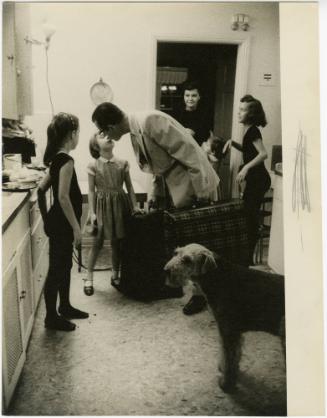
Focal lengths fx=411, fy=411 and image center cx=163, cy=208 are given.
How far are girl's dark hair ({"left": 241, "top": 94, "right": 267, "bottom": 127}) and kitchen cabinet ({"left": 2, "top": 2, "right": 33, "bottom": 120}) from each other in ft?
2.24

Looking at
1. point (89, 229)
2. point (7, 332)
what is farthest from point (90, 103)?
point (7, 332)

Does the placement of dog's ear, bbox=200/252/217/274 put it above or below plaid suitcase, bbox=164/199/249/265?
below

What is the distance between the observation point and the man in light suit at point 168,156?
1.28 meters

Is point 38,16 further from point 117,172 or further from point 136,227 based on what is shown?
point 136,227

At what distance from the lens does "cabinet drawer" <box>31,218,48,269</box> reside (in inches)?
53.3

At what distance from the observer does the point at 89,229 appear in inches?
51.8

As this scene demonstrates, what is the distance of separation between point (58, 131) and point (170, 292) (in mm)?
614

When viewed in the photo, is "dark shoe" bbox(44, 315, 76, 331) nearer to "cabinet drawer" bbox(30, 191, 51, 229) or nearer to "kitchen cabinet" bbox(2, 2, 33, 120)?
"cabinet drawer" bbox(30, 191, 51, 229)

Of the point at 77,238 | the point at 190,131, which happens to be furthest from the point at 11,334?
the point at 190,131

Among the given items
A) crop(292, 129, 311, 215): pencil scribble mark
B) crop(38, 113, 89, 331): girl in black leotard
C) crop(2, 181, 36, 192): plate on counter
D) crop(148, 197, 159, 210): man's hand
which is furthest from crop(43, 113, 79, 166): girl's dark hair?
crop(292, 129, 311, 215): pencil scribble mark

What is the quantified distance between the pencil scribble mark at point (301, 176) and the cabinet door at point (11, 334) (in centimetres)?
93

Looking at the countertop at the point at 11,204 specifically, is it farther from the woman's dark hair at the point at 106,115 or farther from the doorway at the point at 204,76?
the doorway at the point at 204,76

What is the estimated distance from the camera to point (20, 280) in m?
1.33

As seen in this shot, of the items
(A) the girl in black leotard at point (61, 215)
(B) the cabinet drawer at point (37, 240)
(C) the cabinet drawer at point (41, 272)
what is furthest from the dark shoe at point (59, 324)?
(B) the cabinet drawer at point (37, 240)
